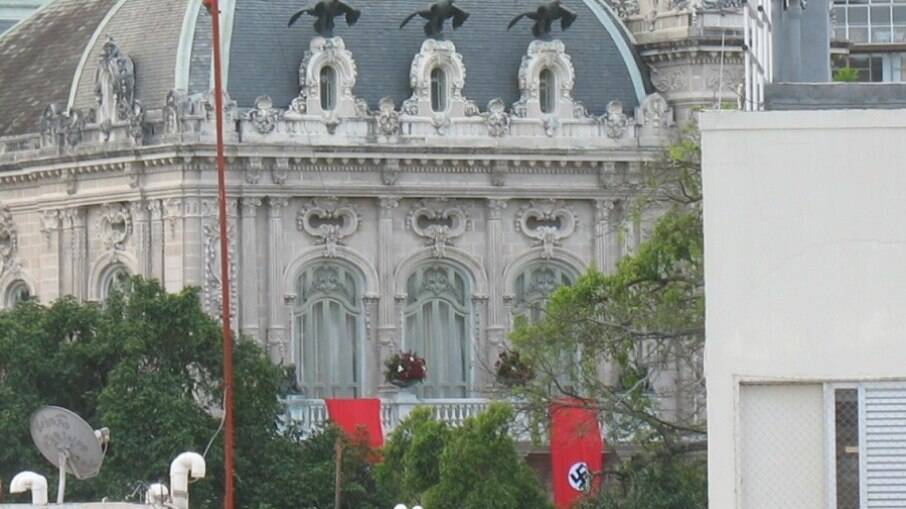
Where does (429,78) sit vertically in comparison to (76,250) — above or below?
above

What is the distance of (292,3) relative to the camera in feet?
409

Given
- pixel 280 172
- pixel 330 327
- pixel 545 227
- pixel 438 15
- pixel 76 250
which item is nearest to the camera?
→ pixel 280 172

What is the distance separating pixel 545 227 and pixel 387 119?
5719mm

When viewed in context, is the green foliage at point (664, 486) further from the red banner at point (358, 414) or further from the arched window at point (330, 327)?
the arched window at point (330, 327)

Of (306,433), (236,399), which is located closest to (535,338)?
(236,399)

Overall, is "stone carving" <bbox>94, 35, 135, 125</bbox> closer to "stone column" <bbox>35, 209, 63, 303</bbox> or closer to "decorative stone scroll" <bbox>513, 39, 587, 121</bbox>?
"stone column" <bbox>35, 209, 63, 303</bbox>

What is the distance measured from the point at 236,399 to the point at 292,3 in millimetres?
25692

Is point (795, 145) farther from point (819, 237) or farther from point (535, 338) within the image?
point (535, 338)

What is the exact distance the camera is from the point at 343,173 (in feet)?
402

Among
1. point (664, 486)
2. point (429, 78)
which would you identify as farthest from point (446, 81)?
point (664, 486)

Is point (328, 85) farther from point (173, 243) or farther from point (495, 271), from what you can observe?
point (495, 271)

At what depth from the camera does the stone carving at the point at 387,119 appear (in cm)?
12300

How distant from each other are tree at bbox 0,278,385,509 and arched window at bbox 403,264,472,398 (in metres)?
18.7

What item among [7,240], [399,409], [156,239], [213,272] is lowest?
[399,409]
